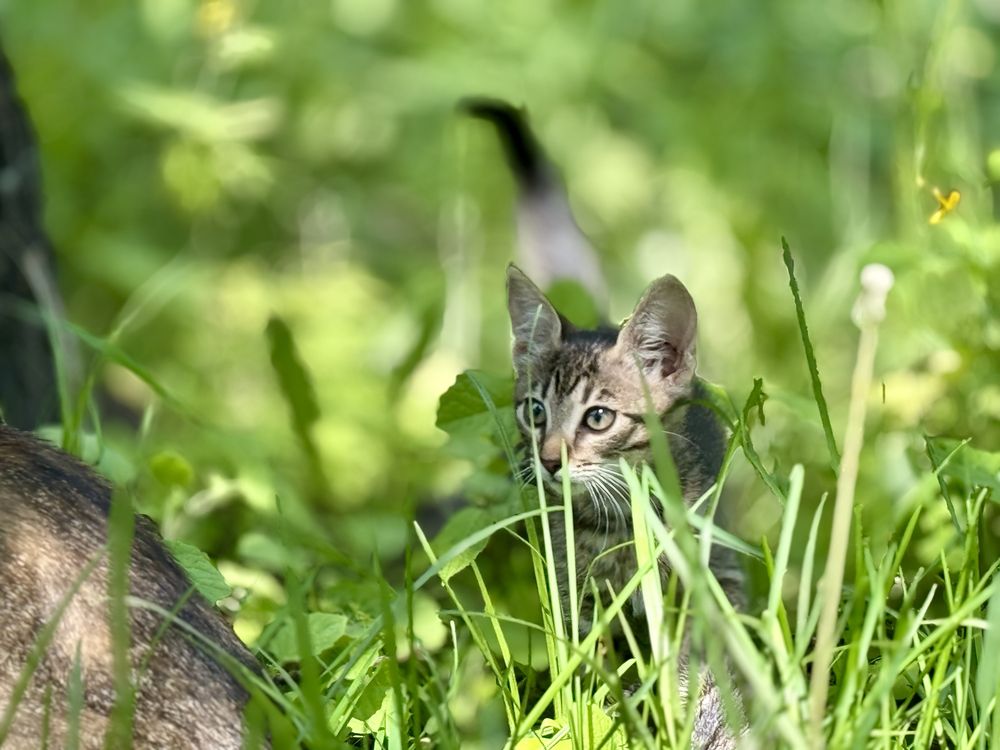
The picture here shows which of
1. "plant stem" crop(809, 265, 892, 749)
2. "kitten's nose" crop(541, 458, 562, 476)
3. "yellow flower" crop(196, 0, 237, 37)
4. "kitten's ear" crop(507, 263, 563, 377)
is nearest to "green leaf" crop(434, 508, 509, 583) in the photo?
Result: "kitten's nose" crop(541, 458, 562, 476)

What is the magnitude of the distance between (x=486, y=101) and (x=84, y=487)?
2.66m

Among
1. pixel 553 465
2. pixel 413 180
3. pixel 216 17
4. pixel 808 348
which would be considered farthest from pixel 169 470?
pixel 413 180

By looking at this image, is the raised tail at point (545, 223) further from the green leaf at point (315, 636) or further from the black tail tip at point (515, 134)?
the green leaf at point (315, 636)

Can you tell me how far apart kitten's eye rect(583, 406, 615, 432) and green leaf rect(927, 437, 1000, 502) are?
2.54 ft

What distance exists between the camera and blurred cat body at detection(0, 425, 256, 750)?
214cm

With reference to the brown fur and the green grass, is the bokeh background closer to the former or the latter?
the brown fur

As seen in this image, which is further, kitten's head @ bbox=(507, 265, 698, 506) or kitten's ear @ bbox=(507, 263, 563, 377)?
kitten's ear @ bbox=(507, 263, 563, 377)

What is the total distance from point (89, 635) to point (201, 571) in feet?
1.51

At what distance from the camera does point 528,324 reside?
3.53 metres

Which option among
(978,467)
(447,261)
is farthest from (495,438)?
(447,261)

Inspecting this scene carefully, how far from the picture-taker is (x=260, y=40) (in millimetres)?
4727

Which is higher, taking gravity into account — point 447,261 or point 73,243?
point 73,243

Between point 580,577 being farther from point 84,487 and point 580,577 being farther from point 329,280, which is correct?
point 329,280

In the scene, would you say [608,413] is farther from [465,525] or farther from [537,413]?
[465,525]
